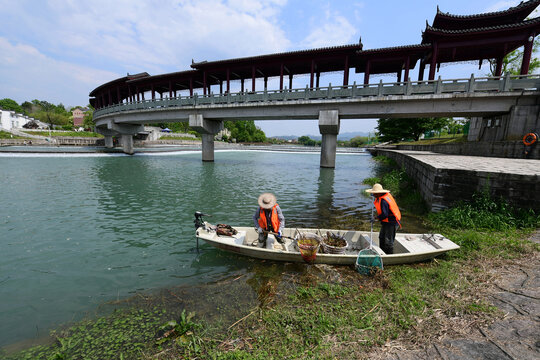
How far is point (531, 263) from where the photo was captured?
17.5ft

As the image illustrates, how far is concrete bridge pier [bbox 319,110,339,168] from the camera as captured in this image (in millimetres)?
23922

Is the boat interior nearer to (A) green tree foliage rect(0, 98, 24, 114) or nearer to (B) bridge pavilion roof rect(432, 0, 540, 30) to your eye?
(B) bridge pavilion roof rect(432, 0, 540, 30)

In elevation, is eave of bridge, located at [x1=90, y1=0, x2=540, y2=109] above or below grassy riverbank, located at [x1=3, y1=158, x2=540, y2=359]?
above

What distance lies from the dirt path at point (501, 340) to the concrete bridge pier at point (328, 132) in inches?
842

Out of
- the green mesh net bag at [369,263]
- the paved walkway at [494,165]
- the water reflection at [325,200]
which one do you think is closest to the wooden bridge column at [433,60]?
the paved walkway at [494,165]

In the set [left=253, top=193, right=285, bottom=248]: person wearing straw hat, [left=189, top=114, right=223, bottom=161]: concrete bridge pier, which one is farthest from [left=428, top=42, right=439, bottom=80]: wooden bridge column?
[left=189, top=114, right=223, bottom=161]: concrete bridge pier

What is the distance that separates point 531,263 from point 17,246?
14243 mm

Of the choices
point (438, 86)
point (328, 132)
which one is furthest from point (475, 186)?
point (328, 132)

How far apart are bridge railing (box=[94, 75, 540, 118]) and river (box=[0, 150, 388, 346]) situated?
11020 mm

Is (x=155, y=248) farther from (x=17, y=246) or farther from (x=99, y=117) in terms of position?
(x=99, y=117)

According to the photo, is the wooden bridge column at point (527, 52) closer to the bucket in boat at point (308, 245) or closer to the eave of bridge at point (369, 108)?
the eave of bridge at point (369, 108)

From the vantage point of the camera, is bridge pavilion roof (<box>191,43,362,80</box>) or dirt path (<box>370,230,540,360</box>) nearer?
dirt path (<box>370,230,540,360</box>)

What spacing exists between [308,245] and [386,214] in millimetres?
2207

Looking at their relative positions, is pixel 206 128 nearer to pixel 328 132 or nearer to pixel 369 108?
pixel 328 132
